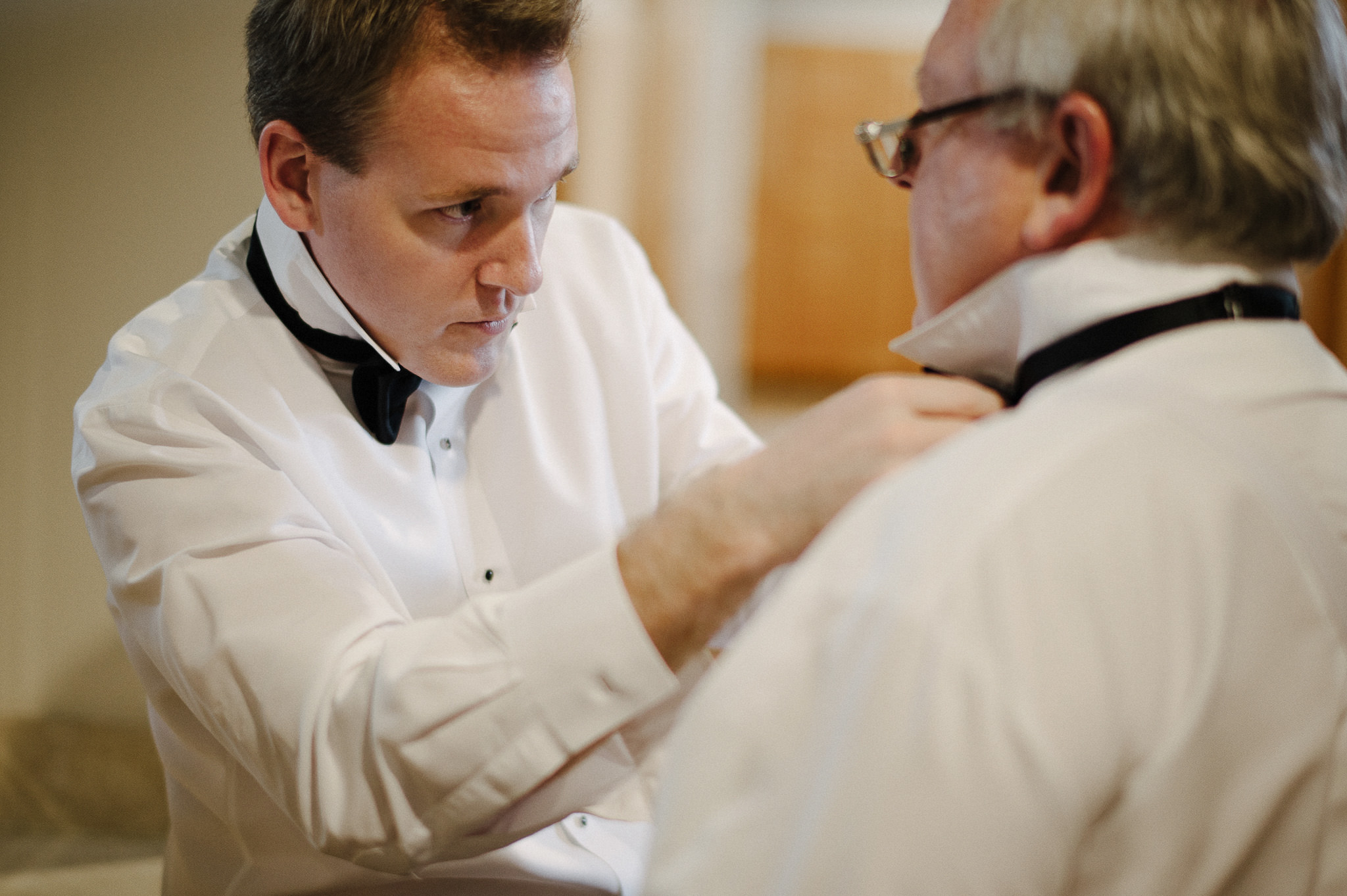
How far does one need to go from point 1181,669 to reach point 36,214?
2.72 metres

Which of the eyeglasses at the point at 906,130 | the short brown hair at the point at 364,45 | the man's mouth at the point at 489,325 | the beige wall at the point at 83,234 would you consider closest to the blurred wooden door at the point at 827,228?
the beige wall at the point at 83,234

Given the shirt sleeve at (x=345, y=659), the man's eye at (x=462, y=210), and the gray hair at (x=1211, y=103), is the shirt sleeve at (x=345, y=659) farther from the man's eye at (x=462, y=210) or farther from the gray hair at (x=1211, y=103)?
the gray hair at (x=1211, y=103)

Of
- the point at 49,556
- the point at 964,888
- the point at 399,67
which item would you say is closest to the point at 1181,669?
the point at 964,888

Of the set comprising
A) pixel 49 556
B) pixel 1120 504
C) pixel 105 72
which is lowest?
pixel 49 556

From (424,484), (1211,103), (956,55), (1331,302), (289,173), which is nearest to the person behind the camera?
(1211,103)

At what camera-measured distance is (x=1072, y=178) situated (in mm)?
842

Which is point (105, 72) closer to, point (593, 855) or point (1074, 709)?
point (593, 855)

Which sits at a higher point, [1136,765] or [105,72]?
[105,72]

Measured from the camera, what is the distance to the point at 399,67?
1305 mm

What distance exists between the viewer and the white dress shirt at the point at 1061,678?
0.64 meters

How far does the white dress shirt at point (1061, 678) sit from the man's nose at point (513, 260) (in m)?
0.76

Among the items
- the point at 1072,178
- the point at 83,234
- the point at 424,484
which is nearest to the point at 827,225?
the point at 83,234

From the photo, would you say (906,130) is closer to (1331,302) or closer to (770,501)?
(770,501)

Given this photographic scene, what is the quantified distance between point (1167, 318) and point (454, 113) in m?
0.85
